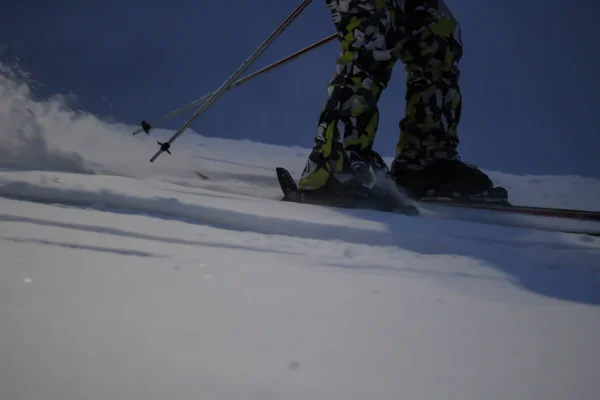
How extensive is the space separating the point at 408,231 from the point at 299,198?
50 cm

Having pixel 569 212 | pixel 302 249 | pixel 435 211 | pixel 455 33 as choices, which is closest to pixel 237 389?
pixel 302 249

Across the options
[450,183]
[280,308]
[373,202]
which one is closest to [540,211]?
[450,183]

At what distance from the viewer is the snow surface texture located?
315 millimetres

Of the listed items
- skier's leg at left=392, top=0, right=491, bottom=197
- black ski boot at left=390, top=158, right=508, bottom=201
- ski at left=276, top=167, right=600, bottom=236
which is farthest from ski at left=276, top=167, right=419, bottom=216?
skier's leg at left=392, top=0, right=491, bottom=197

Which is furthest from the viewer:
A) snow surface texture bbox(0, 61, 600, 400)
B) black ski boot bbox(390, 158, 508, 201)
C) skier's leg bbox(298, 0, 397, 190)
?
black ski boot bbox(390, 158, 508, 201)

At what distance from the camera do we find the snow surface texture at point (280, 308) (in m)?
0.31

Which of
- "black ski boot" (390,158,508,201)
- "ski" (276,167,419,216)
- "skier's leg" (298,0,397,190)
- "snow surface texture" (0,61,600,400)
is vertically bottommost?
"snow surface texture" (0,61,600,400)

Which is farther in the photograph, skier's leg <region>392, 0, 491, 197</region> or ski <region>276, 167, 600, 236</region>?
skier's leg <region>392, 0, 491, 197</region>

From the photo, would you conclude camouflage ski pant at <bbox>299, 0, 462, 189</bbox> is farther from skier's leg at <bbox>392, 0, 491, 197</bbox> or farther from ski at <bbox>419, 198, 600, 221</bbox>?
ski at <bbox>419, 198, 600, 221</bbox>

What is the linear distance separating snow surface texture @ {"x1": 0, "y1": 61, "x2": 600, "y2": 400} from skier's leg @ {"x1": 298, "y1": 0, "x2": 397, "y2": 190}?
418 millimetres

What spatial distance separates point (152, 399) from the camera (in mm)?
281

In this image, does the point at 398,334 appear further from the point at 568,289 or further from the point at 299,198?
the point at 299,198

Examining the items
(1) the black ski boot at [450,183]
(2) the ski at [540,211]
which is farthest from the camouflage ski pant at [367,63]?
(2) the ski at [540,211]

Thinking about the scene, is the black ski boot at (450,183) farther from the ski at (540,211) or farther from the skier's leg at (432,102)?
the ski at (540,211)
